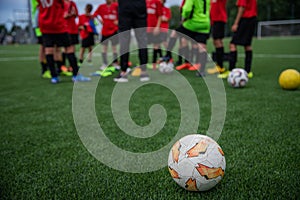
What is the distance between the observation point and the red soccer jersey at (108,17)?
290 inches

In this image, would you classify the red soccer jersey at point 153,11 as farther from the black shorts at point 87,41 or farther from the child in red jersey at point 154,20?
the black shorts at point 87,41

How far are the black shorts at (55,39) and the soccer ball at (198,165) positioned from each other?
4580 mm

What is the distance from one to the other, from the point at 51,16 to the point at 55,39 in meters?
0.46

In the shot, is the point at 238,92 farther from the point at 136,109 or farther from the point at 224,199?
the point at 224,199

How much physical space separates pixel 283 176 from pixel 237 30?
4.08 meters

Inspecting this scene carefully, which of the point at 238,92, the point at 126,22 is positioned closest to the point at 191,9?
the point at 126,22

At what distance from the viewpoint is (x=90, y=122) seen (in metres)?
2.94

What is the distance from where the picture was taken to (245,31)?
5.07 m

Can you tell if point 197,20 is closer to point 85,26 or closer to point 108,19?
point 108,19

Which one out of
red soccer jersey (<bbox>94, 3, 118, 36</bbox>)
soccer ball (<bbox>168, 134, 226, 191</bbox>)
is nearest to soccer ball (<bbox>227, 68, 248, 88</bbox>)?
soccer ball (<bbox>168, 134, 226, 191</bbox>)

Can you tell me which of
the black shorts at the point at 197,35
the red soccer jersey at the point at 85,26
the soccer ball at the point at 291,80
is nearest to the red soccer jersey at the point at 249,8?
the black shorts at the point at 197,35

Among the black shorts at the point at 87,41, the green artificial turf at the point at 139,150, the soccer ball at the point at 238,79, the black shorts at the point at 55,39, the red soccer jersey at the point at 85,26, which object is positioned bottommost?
the green artificial turf at the point at 139,150

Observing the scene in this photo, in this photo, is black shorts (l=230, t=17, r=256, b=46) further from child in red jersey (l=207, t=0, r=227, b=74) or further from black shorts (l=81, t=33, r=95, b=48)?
black shorts (l=81, t=33, r=95, b=48)

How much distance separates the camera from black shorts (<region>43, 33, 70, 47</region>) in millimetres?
5234
